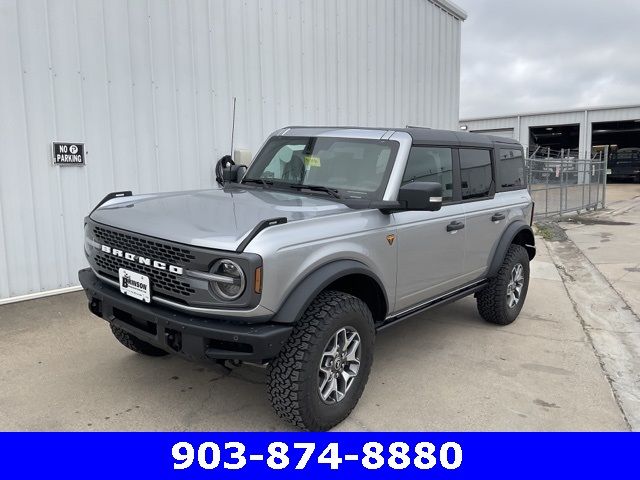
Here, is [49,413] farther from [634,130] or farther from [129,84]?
[634,130]

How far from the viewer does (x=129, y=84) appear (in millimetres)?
6242

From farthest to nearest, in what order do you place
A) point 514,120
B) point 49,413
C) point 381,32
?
point 514,120, point 381,32, point 49,413

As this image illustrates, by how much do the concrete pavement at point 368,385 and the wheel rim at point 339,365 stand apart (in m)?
0.25

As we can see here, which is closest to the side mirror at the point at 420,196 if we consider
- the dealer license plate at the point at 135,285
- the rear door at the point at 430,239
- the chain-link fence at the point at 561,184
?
the rear door at the point at 430,239

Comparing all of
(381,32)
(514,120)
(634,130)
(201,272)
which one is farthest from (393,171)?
(634,130)

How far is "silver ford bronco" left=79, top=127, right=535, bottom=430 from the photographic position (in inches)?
110

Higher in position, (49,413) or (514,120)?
(514,120)

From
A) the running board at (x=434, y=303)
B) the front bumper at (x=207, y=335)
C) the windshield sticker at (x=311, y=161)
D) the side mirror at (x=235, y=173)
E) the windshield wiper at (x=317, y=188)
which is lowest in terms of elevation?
the running board at (x=434, y=303)

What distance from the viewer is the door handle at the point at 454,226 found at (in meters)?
4.29

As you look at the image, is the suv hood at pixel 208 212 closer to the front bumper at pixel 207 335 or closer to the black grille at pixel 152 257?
the black grille at pixel 152 257

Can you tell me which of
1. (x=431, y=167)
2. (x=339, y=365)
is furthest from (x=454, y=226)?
(x=339, y=365)

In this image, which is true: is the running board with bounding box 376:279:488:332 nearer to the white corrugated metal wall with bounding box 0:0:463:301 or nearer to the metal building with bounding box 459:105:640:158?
the white corrugated metal wall with bounding box 0:0:463:301

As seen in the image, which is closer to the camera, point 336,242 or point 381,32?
point 336,242

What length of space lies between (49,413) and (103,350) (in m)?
1.09
